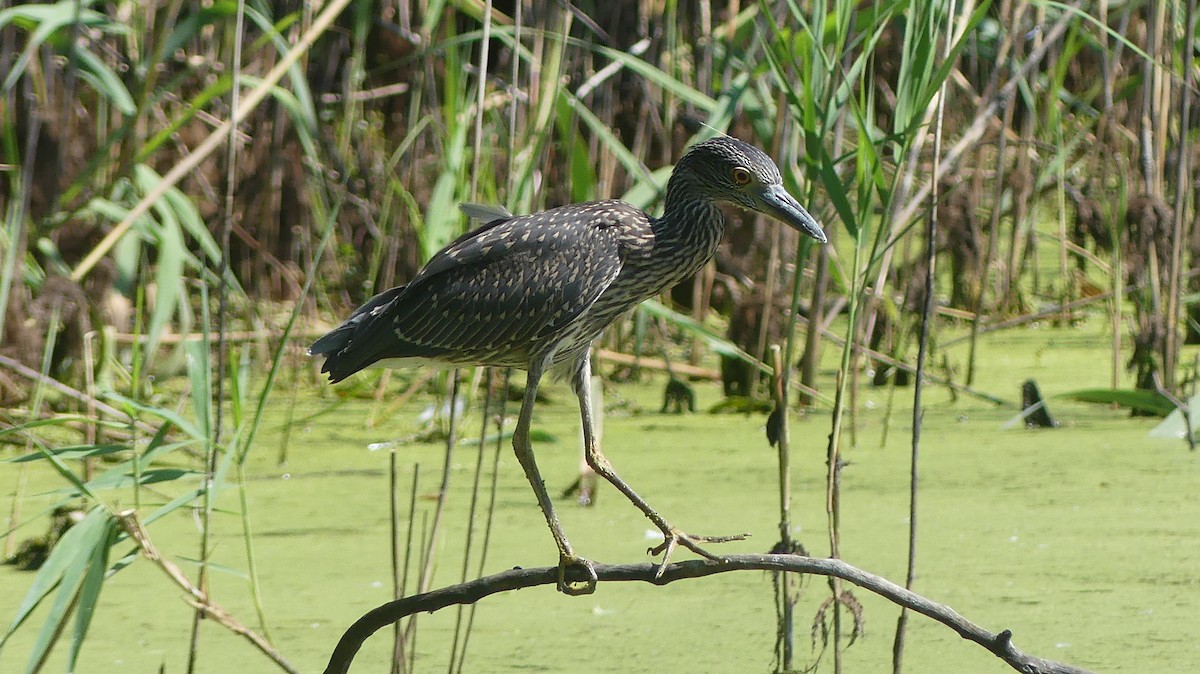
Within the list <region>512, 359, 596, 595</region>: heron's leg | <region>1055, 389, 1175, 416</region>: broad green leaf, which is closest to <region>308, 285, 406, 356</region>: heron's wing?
<region>512, 359, 596, 595</region>: heron's leg

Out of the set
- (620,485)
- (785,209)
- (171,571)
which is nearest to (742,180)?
(785,209)

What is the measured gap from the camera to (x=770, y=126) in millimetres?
3988

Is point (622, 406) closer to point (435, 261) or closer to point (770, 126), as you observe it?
point (770, 126)

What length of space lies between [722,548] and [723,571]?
151 centimetres

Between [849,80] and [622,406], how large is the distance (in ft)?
8.12

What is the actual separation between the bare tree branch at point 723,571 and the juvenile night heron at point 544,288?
49 cm

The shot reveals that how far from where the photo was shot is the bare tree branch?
1609mm

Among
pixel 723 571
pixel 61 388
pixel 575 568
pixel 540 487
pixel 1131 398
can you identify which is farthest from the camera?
pixel 1131 398

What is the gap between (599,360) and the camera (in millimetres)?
4656

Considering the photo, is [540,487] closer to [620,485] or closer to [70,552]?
[620,485]

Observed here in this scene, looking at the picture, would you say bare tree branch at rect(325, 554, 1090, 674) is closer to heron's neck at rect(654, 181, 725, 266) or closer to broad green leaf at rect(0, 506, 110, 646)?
broad green leaf at rect(0, 506, 110, 646)

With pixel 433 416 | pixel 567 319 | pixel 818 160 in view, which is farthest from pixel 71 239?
pixel 818 160

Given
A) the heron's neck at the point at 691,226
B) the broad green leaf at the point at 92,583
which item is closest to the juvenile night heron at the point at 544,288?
the heron's neck at the point at 691,226

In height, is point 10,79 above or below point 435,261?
above
